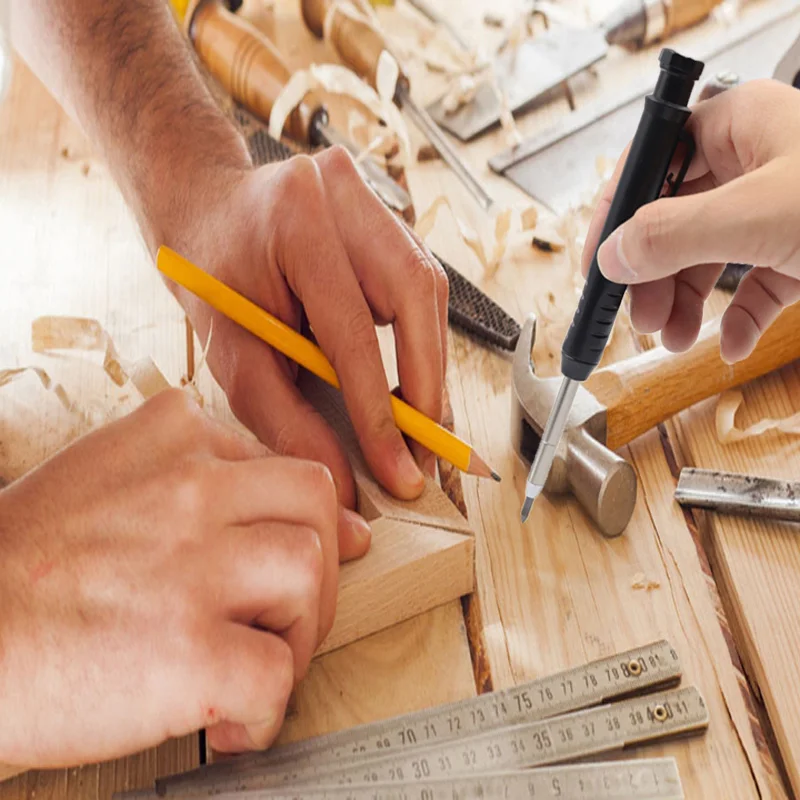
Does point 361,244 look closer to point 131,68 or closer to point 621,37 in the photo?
point 131,68

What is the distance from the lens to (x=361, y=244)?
3.49 ft

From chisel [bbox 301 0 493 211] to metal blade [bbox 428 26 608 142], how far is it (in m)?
0.04

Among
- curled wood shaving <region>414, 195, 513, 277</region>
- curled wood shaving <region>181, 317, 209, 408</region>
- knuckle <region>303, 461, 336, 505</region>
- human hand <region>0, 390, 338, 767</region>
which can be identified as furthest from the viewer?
curled wood shaving <region>414, 195, 513, 277</region>

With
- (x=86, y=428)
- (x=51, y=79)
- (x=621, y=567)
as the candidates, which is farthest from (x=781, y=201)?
(x=51, y=79)

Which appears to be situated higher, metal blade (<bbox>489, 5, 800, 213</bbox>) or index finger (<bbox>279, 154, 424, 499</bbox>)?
metal blade (<bbox>489, 5, 800, 213</bbox>)

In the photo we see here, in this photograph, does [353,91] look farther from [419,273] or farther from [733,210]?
[733,210]

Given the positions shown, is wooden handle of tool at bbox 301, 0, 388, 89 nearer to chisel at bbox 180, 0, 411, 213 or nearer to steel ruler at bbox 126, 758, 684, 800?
chisel at bbox 180, 0, 411, 213

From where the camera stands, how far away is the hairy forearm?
1.25 metres

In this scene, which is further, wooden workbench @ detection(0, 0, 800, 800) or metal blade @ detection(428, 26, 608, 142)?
metal blade @ detection(428, 26, 608, 142)

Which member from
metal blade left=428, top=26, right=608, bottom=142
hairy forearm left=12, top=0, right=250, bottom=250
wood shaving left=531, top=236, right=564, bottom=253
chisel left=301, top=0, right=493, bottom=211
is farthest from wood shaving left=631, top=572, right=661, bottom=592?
metal blade left=428, top=26, right=608, bottom=142

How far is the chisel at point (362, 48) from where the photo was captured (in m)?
Result: 1.66

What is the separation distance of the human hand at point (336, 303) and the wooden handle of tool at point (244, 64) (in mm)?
587

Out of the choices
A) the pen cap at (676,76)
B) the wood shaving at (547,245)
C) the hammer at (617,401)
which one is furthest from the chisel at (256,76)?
the pen cap at (676,76)

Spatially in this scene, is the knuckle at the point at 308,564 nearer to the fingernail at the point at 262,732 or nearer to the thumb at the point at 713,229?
the fingernail at the point at 262,732
